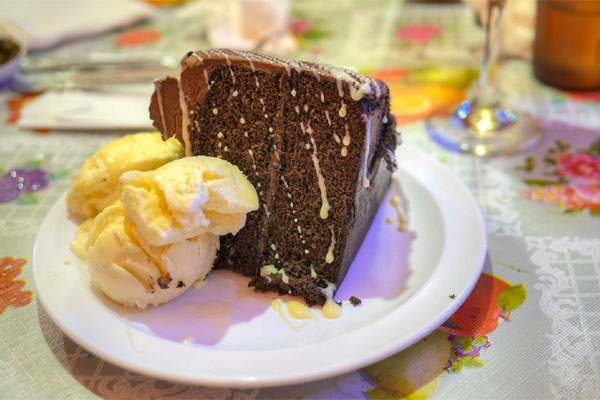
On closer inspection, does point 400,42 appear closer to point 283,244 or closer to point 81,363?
point 283,244

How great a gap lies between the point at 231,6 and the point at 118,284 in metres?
1.65

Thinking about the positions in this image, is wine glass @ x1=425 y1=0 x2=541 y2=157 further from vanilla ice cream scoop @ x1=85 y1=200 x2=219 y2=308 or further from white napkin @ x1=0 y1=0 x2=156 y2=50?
white napkin @ x1=0 y1=0 x2=156 y2=50

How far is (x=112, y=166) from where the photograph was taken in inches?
51.2

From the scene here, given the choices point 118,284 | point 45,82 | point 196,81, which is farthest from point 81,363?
point 45,82

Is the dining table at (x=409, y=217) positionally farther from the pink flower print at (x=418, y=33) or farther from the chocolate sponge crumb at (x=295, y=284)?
the chocolate sponge crumb at (x=295, y=284)

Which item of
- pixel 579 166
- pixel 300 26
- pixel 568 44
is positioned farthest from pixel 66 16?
pixel 579 166

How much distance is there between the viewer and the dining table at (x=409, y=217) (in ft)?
3.36

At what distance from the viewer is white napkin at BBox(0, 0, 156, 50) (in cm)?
249

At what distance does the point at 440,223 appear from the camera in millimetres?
1346

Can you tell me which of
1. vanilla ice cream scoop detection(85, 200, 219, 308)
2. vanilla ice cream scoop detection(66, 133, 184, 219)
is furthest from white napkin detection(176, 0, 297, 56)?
vanilla ice cream scoop detection(85, 200, 219, 308)

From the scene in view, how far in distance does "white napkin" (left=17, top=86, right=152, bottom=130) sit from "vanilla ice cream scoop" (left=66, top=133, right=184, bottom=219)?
58cm

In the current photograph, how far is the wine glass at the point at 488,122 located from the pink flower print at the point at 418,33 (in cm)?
61

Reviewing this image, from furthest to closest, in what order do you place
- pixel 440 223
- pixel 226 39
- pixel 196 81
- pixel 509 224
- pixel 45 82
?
pixel 226 39, pixel 45 82, pixel 509 224, pixel 440 223, pixel 196 81

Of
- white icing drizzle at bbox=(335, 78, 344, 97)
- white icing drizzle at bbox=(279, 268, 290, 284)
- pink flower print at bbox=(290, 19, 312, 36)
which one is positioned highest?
white icing drizzle at bbox=(335, 78, 344, 97)
